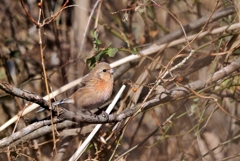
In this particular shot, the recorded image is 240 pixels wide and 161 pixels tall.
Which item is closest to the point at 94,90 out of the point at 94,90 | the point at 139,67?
the point at 94,90

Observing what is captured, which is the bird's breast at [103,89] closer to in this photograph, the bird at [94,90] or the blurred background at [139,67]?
the bird at [94,90]

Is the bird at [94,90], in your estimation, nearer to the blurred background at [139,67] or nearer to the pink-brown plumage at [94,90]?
the pink-brown plumage at [94,90]

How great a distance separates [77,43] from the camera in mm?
4773

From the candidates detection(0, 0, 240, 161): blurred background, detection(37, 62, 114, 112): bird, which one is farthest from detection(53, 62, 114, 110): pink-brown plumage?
detection(0, 0, 240, 161): blurred background

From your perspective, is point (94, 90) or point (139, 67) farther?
point (139, 67)

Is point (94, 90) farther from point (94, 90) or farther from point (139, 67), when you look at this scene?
point (139, 67)

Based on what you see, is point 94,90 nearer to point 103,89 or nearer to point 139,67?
point 103,89

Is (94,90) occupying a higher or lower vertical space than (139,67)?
lower

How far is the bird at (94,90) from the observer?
13.9 ft

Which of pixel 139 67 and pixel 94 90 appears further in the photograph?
pixel 139 67

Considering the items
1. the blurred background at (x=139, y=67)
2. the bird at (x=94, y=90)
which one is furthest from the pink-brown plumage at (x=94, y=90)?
the blurred background at (x=139, y=67)

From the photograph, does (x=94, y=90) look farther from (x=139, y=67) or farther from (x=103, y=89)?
(x=139, y=67)

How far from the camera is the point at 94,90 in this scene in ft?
14.1

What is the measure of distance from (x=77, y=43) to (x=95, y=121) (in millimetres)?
1769
